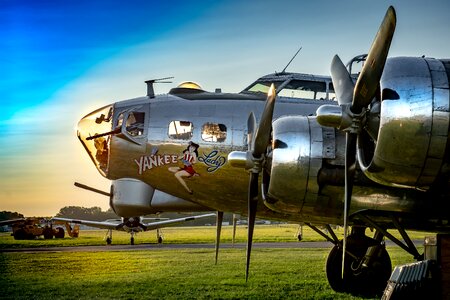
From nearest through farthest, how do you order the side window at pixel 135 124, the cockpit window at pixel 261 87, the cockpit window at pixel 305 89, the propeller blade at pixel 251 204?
the propeller blade at pixel 251 204 → the side window at pixel 135 124 → the cockpit window at pixel 305 89 → the cockpit window at pixel 261 87

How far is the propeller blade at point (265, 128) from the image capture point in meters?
7.48

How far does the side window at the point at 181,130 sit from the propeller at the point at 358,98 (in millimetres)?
3745

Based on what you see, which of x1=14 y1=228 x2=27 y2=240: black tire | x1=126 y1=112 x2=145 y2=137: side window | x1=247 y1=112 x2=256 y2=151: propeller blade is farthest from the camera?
x1=14 y1=228 x2=27 y2=240: black tire

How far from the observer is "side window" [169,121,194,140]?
378 inches

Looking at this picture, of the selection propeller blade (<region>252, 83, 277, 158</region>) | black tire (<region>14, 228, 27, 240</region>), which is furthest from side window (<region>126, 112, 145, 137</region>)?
black tire (<region>14, 228, 27, 240</region>)

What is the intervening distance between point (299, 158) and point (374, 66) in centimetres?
196

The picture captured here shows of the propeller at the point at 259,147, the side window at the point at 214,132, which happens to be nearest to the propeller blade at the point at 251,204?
the propeller at the point at 259,147

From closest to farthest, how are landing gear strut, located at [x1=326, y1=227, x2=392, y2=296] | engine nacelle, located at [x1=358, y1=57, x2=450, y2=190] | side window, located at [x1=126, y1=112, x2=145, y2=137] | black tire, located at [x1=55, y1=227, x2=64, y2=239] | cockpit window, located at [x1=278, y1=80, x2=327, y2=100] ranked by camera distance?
1. engine nacelle, located at [x1=358, y1=57, x2=450, y2=190]
2. side window, located at [x1=126, y1=112, x2=145, y2=137]
3. landing gear strut, located at [x1=326, y1=227, x2=392, y2=296]
4. cockpit window, located at [x1=278, y1=80, x2=327, y2=100]
5. black tire, located at [x1=55, y1=227, x2=64, y2=239]

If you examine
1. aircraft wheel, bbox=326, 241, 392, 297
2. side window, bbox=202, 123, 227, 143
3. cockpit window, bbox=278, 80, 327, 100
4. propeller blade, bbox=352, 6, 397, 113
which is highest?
cockpit window, bbox=278, 80, 327, 100

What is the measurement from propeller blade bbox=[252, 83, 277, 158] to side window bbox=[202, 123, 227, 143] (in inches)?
75.3

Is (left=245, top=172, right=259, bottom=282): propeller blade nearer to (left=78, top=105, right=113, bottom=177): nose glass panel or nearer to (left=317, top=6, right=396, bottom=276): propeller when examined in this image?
(left=317, top=6, right=396, bottom=276): propeller

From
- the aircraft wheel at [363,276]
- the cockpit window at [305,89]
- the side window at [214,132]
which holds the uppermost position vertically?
the cockpit window at [305,89]

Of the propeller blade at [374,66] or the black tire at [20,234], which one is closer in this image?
the propeller blade at [374,66]

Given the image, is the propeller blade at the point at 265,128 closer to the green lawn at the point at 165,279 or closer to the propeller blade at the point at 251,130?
the propeller blade at the point at 251,130
